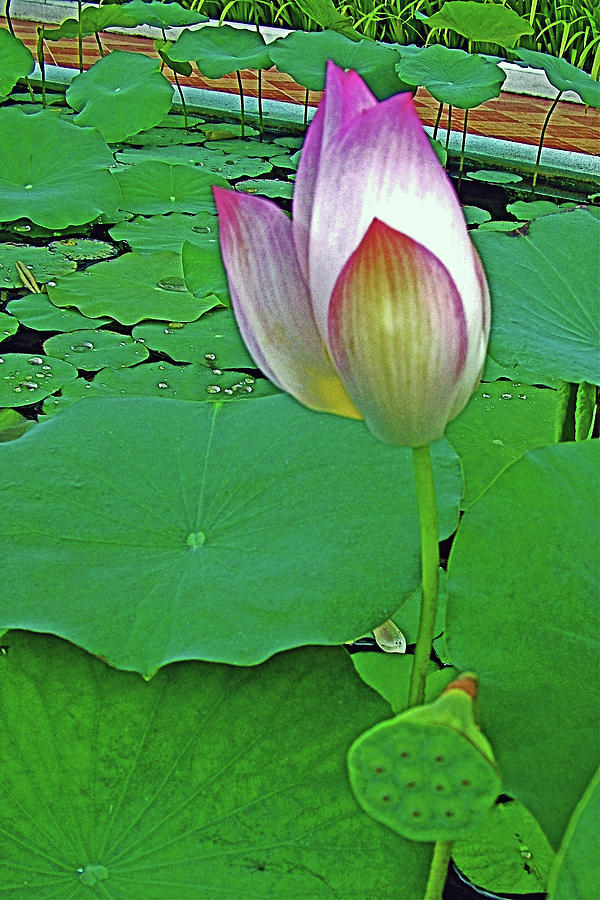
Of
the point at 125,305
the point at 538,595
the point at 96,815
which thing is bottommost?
the point at 125,305

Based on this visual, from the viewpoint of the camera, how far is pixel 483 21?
2.67 metres

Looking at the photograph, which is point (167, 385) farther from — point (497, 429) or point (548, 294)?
point (548, 294)

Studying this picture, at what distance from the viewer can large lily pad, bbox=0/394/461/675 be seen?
1.88ft

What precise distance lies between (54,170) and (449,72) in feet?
3.72

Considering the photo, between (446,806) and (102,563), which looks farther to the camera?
(102,563)

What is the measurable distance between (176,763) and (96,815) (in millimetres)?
56

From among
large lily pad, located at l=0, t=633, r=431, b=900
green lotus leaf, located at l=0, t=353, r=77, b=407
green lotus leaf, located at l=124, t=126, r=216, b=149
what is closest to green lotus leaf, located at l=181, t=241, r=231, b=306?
green lotus leaf, located at l=0, t=353, r=77, b=407

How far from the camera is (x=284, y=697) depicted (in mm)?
589

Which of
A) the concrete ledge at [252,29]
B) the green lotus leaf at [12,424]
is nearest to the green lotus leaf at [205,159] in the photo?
the concrete ledge at [252,29]

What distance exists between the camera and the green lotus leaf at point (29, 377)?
1414 millimetres

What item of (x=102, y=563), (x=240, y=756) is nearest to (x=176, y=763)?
(x=240, y=756)

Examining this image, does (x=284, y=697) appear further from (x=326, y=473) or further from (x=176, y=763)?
(x=326, y=473)

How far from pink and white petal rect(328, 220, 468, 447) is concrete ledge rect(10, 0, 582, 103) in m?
3.29

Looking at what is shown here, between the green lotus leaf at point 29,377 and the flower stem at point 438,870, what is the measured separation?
106 centimetres
